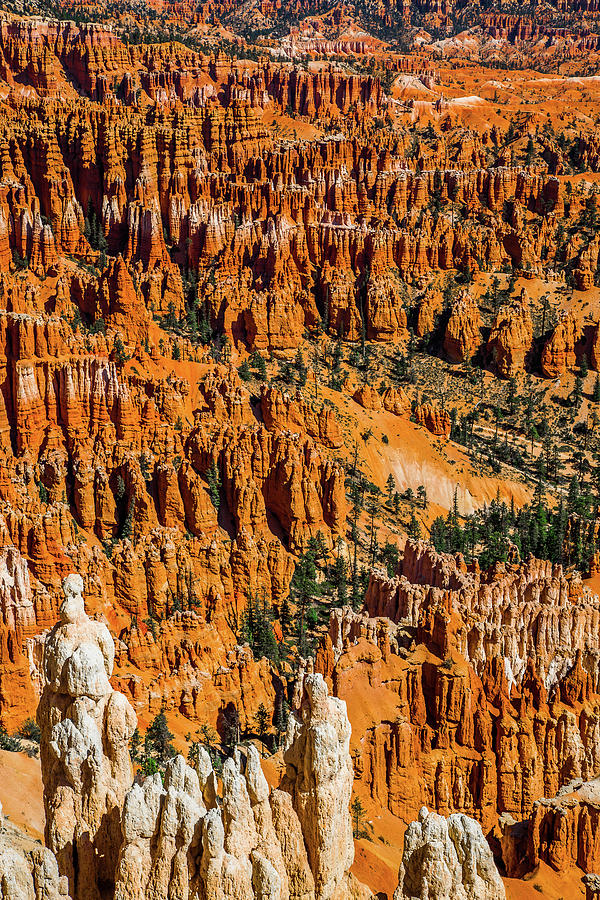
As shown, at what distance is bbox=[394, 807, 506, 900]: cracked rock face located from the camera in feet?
83.3

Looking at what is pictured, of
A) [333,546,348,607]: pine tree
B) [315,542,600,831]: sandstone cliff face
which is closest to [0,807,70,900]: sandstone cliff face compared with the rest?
[315,542,600,831]: sandstone cliff face

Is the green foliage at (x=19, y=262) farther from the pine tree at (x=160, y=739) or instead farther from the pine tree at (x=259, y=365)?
the pine tree at (x=160, y=739)

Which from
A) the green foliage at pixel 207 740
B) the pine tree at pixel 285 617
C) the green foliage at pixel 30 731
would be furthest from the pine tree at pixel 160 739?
the pine tree at pixel 285 617

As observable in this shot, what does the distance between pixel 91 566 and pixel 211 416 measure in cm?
2108

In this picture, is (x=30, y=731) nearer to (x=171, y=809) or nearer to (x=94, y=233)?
(x=171, y=809)

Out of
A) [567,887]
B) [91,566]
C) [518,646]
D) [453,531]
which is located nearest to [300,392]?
[453,531]

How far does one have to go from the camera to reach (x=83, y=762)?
25953 mm

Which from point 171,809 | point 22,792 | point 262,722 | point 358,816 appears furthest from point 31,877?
point 262,722

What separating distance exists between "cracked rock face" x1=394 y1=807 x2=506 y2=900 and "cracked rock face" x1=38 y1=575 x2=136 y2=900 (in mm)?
6575

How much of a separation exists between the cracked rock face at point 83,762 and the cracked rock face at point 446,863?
658 cm

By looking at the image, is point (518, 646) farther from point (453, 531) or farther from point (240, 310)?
point (240, 310)

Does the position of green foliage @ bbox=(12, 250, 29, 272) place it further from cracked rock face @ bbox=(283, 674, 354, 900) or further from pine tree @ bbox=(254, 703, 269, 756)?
cracked rock face @ bbox=(283, 674, 354, 900)

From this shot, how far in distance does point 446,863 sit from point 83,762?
832cm

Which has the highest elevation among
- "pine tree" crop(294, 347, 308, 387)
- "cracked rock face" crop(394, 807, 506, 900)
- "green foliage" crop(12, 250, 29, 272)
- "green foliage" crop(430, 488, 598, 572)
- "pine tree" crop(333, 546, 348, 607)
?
"cracked rock face" crop(394, 807, 506, 900)
